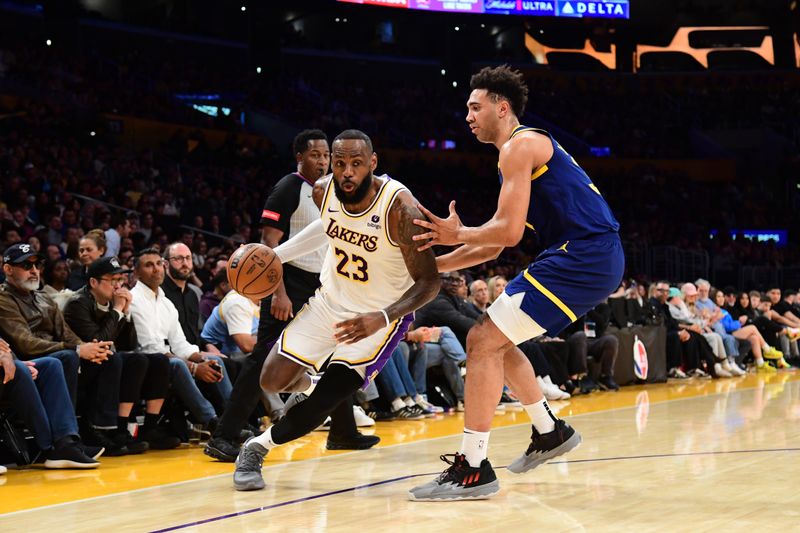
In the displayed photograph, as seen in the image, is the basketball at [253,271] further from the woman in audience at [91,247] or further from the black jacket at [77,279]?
the black jacket at [77,279]

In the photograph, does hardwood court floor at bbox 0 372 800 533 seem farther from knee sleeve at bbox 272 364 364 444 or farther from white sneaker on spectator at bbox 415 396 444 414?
white sneaker on spectator at bbox 415 396 444 414

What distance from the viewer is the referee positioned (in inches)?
226

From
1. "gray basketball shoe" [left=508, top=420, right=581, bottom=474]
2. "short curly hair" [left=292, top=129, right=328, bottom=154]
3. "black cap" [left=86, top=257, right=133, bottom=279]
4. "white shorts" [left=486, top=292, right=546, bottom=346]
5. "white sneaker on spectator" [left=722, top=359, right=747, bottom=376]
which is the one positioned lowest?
"white sneaker on spectator" [left=722, top=359, right=747, bottom=376]

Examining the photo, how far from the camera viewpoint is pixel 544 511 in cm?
420

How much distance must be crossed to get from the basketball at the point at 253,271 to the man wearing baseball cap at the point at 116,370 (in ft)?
5.87

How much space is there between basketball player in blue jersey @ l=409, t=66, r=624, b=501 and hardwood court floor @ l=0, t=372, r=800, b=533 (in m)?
0.24

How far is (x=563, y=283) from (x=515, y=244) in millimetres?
300

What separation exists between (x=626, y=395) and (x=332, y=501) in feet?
22.5

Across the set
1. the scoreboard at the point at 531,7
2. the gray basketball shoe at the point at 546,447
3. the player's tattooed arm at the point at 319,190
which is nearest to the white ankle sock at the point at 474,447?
the gray basketball shoe at the point at 546,447

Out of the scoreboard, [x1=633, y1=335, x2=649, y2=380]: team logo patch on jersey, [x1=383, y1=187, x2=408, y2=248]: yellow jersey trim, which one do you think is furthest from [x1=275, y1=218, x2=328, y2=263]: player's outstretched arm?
the scoreboard

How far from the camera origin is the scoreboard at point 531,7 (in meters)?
25.2

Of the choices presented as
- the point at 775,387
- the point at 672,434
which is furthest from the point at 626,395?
the point at 672,434

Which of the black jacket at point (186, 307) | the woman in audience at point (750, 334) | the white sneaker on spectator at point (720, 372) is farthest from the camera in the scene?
the woman in audience at point (750, 334)

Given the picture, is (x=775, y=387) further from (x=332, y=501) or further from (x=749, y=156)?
(x=749, y=156)
